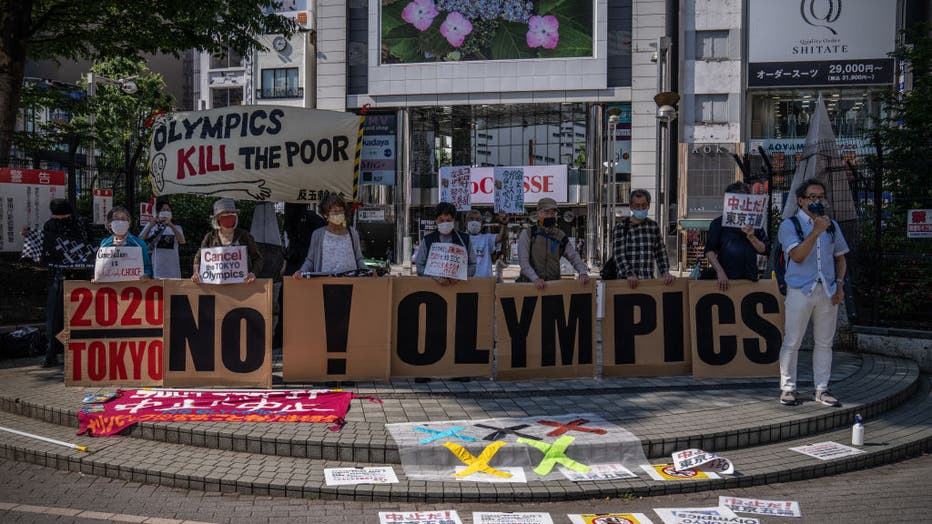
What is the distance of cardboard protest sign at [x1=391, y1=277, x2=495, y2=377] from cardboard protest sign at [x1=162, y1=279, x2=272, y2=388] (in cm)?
136

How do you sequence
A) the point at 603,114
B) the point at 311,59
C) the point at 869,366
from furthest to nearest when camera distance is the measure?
1. the point at 311,59
2. the point at 603,114
3. the point at 869,366

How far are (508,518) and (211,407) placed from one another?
11.0 feet

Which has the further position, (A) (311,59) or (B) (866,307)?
(A) (311,59)

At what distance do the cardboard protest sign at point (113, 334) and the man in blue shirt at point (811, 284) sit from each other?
6.30 metres

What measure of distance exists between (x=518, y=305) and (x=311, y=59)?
4473 centimetres

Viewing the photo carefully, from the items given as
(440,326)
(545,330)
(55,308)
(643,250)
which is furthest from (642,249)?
(55,308)

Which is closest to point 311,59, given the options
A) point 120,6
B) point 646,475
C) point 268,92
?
point 268,92

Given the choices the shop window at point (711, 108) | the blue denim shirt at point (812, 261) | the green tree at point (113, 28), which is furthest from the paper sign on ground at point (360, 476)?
the shop window at point (711, 108)

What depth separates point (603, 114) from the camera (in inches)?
1732

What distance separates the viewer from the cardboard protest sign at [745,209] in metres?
8.08

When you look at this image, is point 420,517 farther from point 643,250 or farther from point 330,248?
point 643,250

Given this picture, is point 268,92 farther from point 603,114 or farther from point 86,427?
point 86,427

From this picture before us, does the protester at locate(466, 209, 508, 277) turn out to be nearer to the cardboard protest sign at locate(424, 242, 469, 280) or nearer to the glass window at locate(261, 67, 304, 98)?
the cardboard protest sign at locate(424, 242, 469, 280)

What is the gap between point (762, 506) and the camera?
5273 millimetres
